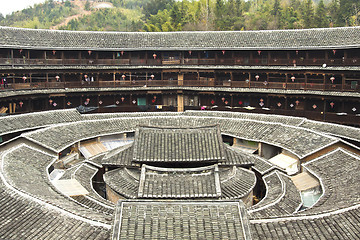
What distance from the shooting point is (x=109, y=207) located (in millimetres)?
22750

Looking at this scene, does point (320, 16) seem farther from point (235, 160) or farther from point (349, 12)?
point (235, 160)

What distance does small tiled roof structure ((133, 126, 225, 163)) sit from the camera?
24359 millimetres

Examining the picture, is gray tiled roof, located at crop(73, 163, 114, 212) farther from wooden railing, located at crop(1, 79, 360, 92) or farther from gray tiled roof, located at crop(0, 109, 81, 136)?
wooden railing, located at crop(1, 79, 360, 92)

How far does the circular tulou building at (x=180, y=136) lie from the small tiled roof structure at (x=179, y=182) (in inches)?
3.0

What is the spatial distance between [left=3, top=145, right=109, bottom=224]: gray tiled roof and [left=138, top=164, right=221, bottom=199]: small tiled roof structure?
3.54m

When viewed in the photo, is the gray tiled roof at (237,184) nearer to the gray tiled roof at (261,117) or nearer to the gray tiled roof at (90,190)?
the gray tiled roof at (90,190)

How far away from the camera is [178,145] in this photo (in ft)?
82.9

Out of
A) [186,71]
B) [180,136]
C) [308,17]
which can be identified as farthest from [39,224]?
[308,17]

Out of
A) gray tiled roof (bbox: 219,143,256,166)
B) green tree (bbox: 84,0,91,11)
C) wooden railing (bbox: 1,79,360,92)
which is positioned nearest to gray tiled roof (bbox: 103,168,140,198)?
gray tiled roof (bbox: 219,143,256,166)

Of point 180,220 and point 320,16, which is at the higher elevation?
point 320,16

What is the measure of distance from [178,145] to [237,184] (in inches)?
168

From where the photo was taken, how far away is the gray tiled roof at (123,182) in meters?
23.6

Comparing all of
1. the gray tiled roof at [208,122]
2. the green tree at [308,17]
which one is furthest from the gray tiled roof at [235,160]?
the green tree at [308,17]

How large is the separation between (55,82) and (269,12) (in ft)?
177
